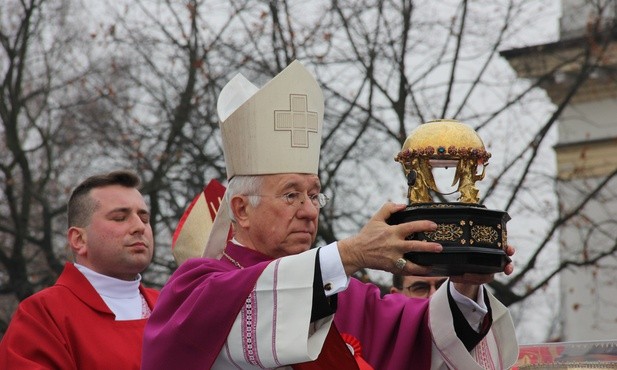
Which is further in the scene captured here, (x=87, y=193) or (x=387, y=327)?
(x=87, y=193)

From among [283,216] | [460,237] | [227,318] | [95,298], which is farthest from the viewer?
[95,298]

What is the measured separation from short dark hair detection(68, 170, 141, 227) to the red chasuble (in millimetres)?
254

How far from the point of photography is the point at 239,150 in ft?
17.3

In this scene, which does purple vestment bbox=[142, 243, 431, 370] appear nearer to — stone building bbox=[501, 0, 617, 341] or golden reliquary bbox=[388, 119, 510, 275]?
golden reliquary bbox=[388, 119, 510, 275]

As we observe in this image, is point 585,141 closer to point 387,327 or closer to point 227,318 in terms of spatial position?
point 387,327

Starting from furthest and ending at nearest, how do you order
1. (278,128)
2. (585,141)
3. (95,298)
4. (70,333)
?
(585,141), (95,298), (70,333), (278,128)

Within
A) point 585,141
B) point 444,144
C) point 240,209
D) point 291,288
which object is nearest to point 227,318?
point 291,288

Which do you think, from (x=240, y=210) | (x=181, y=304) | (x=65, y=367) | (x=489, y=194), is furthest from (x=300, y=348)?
(x=489, y=194)

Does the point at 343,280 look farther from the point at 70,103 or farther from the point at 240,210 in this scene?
the point at 70,103

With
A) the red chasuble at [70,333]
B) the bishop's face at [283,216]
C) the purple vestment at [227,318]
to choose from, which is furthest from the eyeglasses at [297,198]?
the red chasuble at [70,333]

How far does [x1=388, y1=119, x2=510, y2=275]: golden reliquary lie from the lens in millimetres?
4398

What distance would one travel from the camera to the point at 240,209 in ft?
17.0

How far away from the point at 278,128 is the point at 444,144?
33.2 inches

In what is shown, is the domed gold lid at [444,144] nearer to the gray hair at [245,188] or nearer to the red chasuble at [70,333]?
the gray hair at [245,188]
